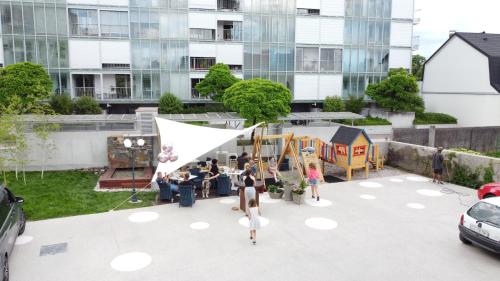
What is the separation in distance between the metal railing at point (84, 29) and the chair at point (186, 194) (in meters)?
24.2

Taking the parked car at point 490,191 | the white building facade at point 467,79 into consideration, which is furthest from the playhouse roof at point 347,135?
the white building facade at point 467,79

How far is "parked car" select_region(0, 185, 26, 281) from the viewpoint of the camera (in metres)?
7.63

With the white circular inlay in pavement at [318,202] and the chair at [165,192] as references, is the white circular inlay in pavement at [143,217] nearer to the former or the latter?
the chair at [165,192]

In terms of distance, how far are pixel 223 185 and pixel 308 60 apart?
25.5 metres

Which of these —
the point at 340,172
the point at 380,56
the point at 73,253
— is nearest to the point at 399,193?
the point at 340,172

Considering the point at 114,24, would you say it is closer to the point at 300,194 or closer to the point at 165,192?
the point at 165,192

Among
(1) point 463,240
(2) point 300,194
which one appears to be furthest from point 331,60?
(1) point 463,240

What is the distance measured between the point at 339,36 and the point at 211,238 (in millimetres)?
31067

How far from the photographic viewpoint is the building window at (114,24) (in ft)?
104

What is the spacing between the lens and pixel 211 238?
33.1 feet

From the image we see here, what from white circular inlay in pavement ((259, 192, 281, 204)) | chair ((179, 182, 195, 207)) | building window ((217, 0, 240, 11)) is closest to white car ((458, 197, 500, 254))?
white circular inlay in pavement ((259, 192, 281, 204))

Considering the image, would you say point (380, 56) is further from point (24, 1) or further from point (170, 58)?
point (24, 1)

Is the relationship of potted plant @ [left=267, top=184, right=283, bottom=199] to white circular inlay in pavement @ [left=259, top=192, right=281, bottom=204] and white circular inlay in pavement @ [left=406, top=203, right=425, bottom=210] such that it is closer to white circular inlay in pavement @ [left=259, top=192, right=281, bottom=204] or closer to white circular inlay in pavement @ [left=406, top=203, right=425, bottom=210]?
white circular inlay in pavement @ [left=259, top=192, right=281, bottom=204]

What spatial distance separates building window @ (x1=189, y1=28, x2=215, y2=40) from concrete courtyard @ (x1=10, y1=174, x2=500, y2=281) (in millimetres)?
23889
